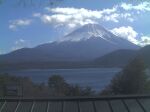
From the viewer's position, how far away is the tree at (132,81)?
42.1 meters

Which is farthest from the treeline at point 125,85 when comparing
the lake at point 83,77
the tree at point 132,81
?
the lake at point 83,77

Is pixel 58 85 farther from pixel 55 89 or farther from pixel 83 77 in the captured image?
pixel 83 77

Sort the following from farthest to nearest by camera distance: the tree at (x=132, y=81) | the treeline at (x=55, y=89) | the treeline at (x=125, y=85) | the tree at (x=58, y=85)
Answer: the tree at (x=58, y=85), the tree at (x=132, y=81), the treeline at (x=125, y=85), the treeline at (x=55, y=89)

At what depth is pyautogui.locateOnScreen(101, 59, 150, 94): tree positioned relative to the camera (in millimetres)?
42069

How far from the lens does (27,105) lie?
13.1 m

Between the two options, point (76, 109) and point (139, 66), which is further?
point (139, 66)

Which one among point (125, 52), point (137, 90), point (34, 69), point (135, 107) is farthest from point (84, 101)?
point (125, 52)

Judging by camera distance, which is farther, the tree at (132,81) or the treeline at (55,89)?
the tree at (132,81)

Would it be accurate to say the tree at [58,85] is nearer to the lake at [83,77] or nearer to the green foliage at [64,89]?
the green foliage at [64,89]

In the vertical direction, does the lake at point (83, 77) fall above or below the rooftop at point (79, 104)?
above

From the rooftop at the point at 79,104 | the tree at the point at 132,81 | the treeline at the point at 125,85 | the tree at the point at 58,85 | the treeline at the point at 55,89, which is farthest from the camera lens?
the tree at the point at 58,85

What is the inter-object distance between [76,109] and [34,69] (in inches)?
2768

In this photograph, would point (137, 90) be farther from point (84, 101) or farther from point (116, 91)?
point (84, 101)

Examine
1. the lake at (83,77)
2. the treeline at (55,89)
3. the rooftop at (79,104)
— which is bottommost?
the rooftop at (79,104)
